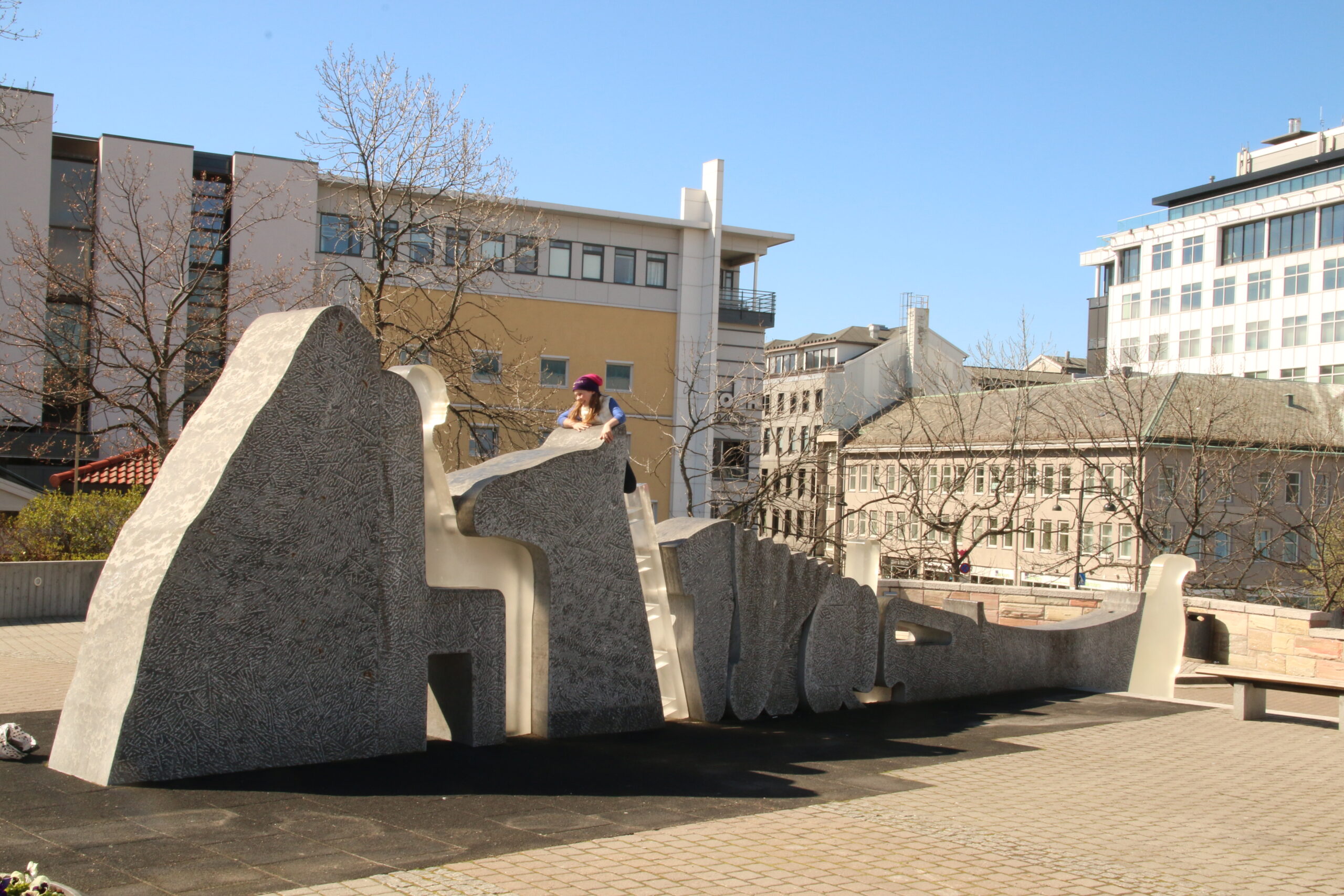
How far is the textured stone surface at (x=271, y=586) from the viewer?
6625mm

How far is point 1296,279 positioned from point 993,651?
63374mm

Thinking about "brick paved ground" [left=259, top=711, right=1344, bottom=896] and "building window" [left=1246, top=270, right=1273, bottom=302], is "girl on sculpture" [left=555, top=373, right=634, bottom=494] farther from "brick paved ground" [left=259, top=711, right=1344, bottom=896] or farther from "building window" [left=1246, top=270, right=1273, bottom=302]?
"building window" [left=1246, top=270, right=1273, bottom=302]

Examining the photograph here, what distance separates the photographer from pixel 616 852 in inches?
231

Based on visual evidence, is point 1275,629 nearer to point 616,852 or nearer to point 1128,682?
point 1128,682

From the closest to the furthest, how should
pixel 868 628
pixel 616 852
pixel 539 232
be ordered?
pixel 616 852, pixel 868 628, pixel 539 232

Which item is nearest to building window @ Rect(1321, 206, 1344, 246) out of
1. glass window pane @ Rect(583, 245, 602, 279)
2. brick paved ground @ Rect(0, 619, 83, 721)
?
glass window pane @ Rect(583, 245, 602, 279)

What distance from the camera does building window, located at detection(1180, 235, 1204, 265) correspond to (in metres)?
73.4

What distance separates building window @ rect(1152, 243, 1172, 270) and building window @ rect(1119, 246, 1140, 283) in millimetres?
1714

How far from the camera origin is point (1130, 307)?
7812 cm

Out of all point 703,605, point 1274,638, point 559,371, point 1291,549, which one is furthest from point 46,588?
point 1291,549

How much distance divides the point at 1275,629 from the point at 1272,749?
616 centimetres

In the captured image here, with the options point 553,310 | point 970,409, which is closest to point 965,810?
point 553,310

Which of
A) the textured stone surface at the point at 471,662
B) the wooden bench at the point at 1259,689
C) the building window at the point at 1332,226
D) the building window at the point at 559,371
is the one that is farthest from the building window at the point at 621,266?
the building window at the point at 1332,226

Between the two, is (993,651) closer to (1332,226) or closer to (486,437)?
(486,437)
